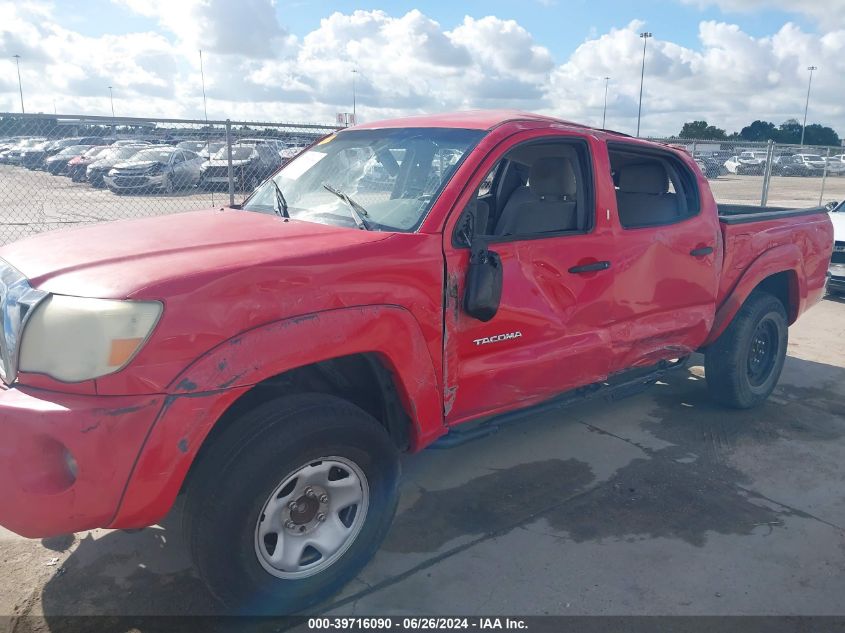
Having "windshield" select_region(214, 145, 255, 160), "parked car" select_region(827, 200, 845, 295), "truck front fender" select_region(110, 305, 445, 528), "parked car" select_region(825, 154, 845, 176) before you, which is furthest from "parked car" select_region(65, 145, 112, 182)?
"parked car" select_region(825, 154, 845, 176)

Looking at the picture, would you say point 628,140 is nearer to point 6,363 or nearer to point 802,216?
point 802,216

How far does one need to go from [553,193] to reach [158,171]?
6.57 m

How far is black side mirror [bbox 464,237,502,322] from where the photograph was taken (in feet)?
9.96

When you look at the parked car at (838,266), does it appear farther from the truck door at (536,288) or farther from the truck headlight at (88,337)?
the truck headlight at (88,337)

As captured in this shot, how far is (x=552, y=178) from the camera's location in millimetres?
3855

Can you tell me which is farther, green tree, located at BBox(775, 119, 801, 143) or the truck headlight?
green tree, located at BBox(775, 119, 801, 143)

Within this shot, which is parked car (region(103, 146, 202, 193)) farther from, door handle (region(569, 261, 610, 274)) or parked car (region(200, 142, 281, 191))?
door handle (region(569, 261, 610, 274))

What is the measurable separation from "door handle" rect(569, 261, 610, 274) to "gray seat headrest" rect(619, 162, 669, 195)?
1122mm

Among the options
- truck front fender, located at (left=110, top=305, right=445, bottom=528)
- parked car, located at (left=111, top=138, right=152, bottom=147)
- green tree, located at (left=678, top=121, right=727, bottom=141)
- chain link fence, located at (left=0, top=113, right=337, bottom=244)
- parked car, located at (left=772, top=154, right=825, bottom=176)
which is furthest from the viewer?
green tree, located at (left=678, top=121, right=727, bottom=141)

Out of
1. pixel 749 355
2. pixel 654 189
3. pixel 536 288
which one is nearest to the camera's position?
pixel 536 288

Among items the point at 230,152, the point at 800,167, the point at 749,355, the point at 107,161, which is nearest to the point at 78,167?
the point at 107,161

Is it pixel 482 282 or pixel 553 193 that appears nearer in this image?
pixel 482 282

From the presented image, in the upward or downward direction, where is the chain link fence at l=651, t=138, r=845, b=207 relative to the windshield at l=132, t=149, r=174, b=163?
downward

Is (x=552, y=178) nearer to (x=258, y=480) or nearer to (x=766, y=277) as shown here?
(x=766, y=277)
